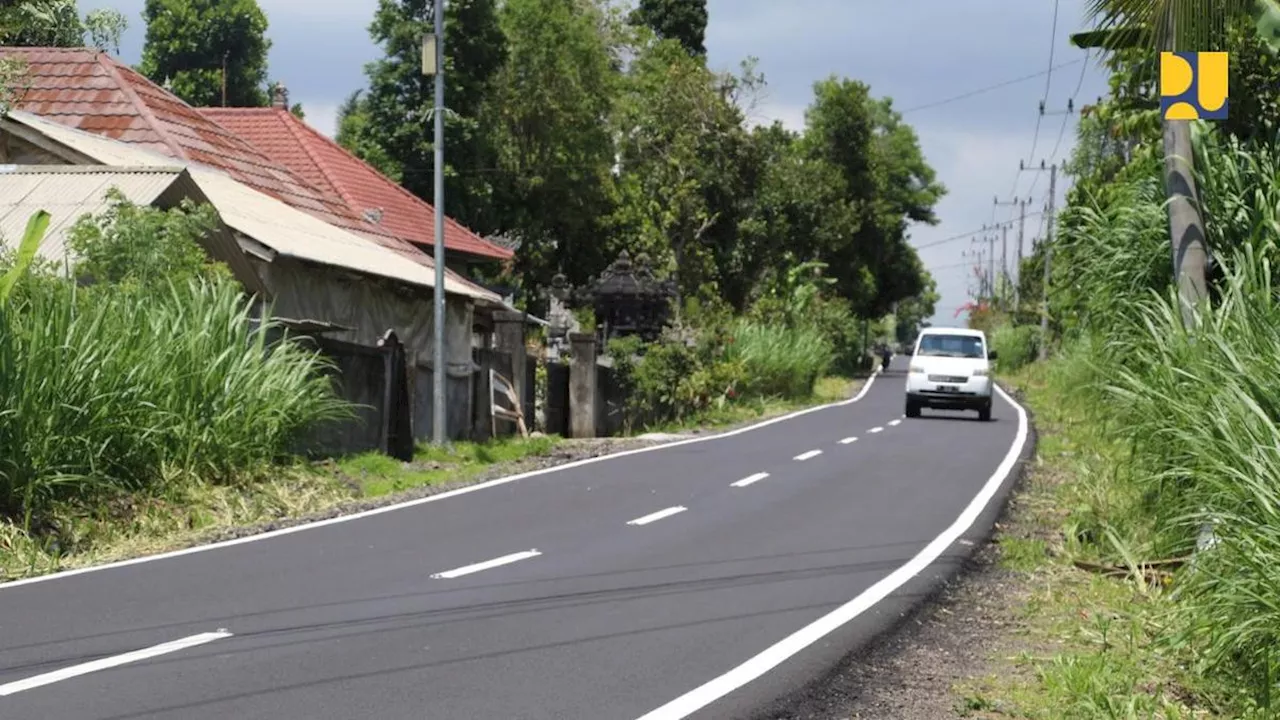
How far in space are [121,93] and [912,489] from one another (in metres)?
17.5

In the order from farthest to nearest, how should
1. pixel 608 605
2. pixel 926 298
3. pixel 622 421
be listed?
pixel 926 298 → pixel 622 421 → pixel 608 605

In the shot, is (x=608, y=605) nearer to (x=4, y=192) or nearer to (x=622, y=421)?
(x=4, y=192)

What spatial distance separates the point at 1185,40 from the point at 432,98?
1523 inches

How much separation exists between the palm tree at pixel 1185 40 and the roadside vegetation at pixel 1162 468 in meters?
0.35

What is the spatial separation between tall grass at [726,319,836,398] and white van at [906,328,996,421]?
4.46 meters

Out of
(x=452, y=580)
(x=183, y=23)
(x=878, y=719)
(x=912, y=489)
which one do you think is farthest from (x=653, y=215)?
(x=878, y=719)

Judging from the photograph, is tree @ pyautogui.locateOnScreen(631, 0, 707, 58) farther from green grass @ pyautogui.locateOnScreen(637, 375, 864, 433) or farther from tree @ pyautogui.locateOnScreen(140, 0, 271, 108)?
green grass @ pyautogui.locateOnScreen(637, 375, 864, 433)

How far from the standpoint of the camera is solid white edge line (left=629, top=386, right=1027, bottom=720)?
292 inches

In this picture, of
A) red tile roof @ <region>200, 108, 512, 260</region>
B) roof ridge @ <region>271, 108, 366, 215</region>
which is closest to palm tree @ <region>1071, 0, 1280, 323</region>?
roof ridge @ <region>271, 108, 366, 215</region>

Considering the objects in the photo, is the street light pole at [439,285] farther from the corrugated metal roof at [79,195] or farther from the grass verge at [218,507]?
the corrugated metal roof at [79,195]

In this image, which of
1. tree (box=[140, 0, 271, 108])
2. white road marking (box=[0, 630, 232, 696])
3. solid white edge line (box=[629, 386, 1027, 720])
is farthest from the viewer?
tree (box=[140, 0, 271, 108])

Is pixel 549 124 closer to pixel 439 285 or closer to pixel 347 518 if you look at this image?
pixel 439 285

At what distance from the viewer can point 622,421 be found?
32656 mm

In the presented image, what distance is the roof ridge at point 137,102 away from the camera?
90.7 feet
